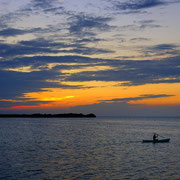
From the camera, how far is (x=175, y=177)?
100 ft

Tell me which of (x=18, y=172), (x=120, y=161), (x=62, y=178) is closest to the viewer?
(x=62, y=178)

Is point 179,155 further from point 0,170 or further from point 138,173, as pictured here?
point 0,170

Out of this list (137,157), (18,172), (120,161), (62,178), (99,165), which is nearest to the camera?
(62,178)

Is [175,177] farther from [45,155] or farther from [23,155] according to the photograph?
[23,155]

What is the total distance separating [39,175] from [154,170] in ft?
48.4

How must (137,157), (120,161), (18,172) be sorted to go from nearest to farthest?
(18,172), (120,161), (137,157)

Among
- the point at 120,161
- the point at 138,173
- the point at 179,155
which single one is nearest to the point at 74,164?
the point at 120,161

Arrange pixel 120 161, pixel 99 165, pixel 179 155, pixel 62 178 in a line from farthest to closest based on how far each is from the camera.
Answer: pixel 179 155 → pixel 120 161 → pixel 99 165 → pixel 62 178

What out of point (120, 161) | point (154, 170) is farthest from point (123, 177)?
point (120, 161)

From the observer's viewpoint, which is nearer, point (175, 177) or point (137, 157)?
point (175, 177)

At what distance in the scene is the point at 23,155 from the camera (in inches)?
1746

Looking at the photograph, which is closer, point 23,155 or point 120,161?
point 120,161

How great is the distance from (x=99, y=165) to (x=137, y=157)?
9.20 meters

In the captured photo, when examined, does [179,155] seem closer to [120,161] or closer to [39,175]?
[120,161]
